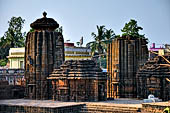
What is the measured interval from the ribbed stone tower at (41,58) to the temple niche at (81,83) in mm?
2550

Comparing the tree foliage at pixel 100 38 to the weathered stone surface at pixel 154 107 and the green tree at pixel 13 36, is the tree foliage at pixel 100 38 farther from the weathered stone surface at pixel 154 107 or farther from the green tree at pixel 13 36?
the weathered stone surface at pixel 154 107

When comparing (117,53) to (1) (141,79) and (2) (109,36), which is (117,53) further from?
(2) (109,36)

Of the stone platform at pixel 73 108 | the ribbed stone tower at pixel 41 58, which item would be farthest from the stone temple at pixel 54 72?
the stone platform at pixel 73 108

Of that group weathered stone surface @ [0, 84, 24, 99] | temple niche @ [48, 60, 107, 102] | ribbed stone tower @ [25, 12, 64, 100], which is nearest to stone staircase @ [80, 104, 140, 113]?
temple niche @ [48, 60, 107, 102]

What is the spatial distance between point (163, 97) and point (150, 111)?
20.4ft

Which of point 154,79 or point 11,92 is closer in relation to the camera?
point 154,79

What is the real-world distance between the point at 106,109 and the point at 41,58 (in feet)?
30.2

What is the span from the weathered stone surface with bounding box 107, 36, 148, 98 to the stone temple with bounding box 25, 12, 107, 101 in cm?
415

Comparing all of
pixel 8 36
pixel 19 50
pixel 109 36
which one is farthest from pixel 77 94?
pixel 8 36

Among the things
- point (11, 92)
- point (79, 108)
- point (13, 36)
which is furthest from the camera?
point (13, 36)

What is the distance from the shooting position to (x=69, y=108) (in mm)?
26781

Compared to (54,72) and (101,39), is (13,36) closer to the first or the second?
(101,39)

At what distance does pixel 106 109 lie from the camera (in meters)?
26.7

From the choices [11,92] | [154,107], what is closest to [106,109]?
[154,107]
